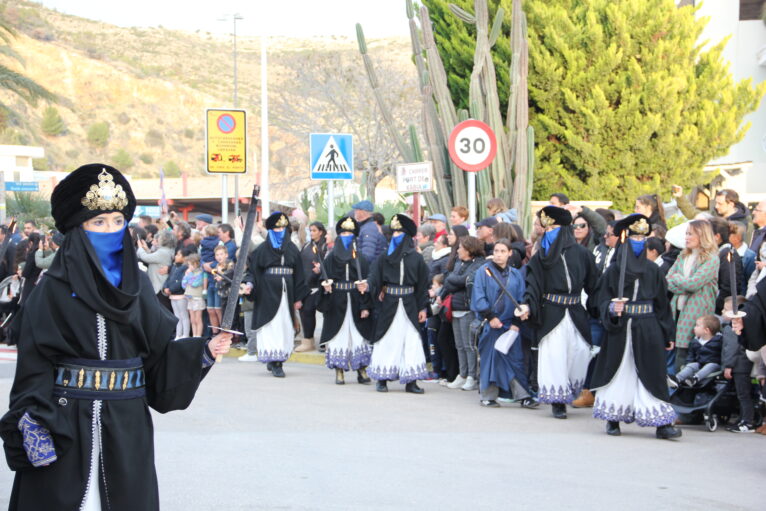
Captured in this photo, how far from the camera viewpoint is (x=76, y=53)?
94.0 m

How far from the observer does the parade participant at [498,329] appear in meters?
11.1

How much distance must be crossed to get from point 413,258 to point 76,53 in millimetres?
88543

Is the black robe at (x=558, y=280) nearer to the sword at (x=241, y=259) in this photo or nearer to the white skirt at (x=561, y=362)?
the white skirt at (x=561, y=362)

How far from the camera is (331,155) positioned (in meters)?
16.0

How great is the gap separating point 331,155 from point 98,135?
7222cm

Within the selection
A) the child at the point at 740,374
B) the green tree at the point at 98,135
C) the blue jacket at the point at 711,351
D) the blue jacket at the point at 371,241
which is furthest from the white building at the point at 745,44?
the green tree at the point at 98,135

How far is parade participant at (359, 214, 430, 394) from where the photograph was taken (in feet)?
39.5

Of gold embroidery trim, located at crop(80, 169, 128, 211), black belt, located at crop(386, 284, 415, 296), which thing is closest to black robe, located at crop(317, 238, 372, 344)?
black belt, located at crop(386, 284, 415, 296)

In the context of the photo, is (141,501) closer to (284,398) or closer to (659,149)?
(284,398)

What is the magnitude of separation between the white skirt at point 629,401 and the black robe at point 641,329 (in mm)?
59

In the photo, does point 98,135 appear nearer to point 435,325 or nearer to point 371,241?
point 371,241

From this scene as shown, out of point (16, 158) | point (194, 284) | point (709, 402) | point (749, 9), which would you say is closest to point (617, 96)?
point (749, 9)

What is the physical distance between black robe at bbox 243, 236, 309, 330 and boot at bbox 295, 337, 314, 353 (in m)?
2.36

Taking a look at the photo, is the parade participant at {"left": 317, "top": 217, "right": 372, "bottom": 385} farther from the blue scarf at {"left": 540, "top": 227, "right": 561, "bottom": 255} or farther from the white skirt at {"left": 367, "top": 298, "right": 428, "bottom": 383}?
the blue scarf at {"left": 540, "top": 227, "right": 561, "bottom": 255}
